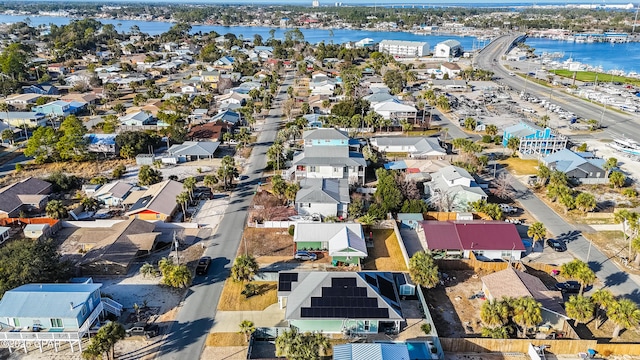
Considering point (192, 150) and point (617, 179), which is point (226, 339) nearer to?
point (192, 150)

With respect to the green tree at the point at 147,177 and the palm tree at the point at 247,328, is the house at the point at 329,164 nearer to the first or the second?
the green tree at the point at 147,177

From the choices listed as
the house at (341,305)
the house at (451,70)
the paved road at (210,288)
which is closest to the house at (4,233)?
the paved road at (210,288)

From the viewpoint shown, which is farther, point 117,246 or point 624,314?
point 117,246

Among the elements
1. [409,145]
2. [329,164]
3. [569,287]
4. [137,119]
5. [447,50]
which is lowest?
[569,287]

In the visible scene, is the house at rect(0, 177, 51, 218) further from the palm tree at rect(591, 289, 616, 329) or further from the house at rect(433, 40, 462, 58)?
the house at rect(433, 40, 462, 58)

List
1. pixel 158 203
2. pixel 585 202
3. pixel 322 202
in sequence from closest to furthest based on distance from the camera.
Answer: pixel 322 202
pixel 158 203
pixel 585 202

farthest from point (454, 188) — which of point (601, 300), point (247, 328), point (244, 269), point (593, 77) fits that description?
point (593, 77)
